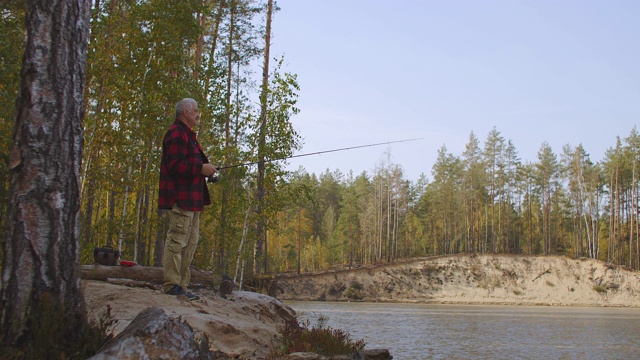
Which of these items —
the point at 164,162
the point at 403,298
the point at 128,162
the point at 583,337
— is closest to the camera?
the point at 164,162

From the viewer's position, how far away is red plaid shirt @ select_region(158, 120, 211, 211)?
19.6 feet

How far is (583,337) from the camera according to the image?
13.6 metres

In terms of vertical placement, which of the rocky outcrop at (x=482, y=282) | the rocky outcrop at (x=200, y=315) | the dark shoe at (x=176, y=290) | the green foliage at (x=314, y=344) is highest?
the dark shoe at (x=176, y=290)

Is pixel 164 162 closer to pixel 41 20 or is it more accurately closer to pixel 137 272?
pixel 41 20

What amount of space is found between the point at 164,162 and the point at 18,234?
2.53 meters

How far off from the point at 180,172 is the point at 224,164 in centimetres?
1353

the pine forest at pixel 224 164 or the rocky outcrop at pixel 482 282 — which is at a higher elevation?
the pine forest at pixel 224 164

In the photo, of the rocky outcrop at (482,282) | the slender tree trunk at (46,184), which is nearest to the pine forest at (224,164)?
the slender tree trunk at (46,184)

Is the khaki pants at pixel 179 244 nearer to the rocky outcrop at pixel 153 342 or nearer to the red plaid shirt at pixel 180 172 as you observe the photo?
the red plaid shirt at pixel 180 172

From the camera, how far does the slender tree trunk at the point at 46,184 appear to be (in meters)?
3.60

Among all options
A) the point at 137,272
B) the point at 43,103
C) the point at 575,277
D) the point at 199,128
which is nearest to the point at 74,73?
the point at 43,103

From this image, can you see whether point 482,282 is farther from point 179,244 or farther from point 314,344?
point 179,244

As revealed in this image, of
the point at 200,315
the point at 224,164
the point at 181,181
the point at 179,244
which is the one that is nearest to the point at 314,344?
the point at 200,315

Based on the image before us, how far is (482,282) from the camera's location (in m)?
47.1
